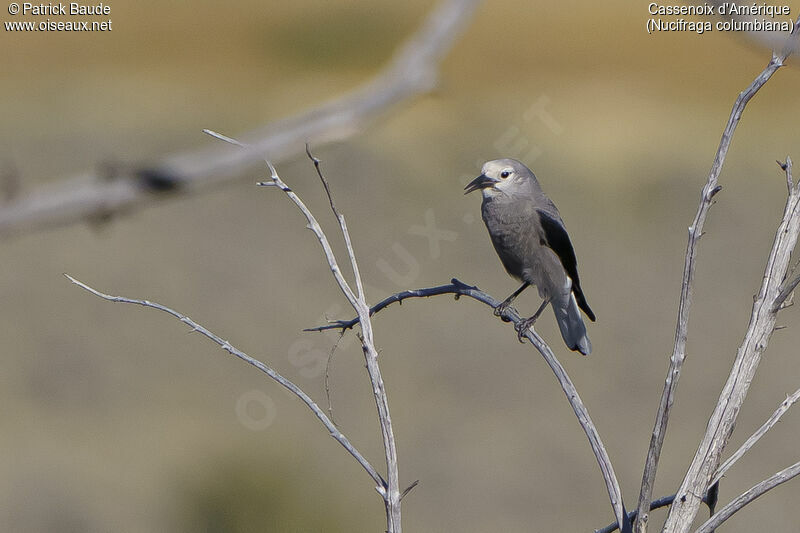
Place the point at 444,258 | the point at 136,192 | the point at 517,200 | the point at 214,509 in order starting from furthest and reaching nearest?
1. the point at 444,258
2. the point at 214,509
3. the point at 517,200
4. the point at 136,192

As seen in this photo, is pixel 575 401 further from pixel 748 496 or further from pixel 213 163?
pixel 213 163

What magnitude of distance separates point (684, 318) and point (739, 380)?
197 millimetres

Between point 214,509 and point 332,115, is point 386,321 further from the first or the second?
point 332,115

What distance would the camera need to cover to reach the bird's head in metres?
4.32

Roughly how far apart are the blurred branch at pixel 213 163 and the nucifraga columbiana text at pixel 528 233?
3.44m

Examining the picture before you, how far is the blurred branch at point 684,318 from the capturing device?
193 cm

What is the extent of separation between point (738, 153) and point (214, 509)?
6.54 metres

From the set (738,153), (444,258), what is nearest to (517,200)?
(444,258)

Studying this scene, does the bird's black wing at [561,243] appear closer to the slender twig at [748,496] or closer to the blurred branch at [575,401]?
the blurred branch at [575,401]

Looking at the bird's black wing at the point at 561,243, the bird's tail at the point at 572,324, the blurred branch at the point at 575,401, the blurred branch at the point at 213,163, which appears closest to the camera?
the blurred branch at the point at 213,163

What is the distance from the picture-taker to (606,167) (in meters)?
10.7

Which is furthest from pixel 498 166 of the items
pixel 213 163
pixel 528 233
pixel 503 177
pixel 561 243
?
pixel 213 163

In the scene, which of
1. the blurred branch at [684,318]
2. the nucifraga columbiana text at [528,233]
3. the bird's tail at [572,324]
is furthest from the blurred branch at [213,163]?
the bird's tail at [572,324]

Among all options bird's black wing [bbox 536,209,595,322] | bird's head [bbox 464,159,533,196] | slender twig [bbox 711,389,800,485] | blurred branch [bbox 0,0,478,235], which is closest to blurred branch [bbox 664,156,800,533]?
slender twig [bbox 711,389,800,485]
